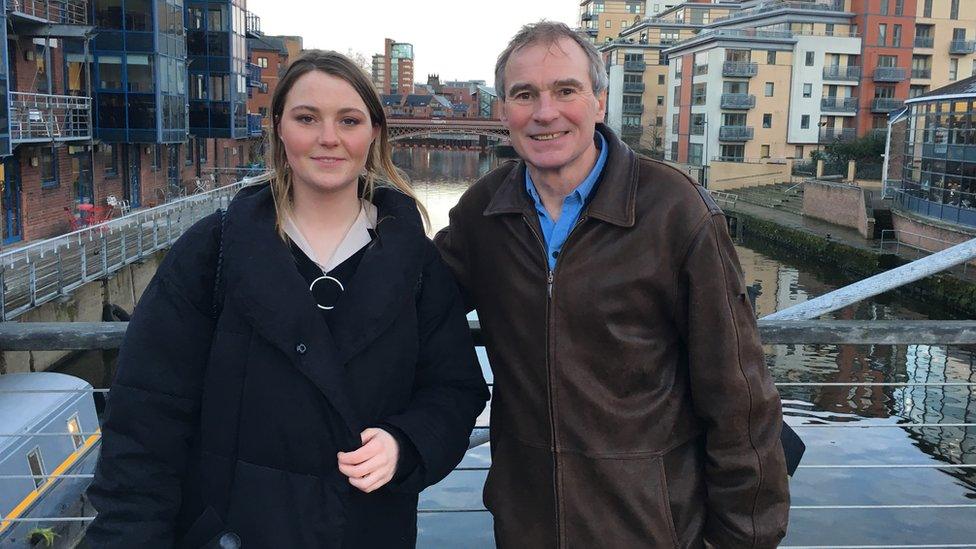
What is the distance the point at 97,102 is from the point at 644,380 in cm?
2267

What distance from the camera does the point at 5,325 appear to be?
98.4 inches

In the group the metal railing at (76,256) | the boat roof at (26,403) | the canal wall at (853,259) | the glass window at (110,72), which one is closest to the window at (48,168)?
the metal railing at (76,256)

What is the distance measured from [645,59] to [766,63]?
44.3ft

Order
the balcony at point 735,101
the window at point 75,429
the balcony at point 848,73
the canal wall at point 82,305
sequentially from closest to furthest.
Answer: the window at point 75,429
the canal wall at point 82,305
the balcony at point 735,101
the balcony at point 848,73

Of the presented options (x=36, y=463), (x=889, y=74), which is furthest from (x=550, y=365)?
(x=889, y=74)

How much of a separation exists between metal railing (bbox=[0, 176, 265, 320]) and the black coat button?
8.85 meters

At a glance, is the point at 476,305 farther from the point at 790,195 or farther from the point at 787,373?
the point at 790,195

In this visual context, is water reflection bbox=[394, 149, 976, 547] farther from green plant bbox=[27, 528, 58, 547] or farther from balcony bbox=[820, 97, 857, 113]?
balcony bbox=[820, 97, 857, 113]

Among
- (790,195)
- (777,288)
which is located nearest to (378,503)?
(777,288)

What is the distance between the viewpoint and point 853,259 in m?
24.8

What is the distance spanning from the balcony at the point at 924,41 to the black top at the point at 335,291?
50.1 metres

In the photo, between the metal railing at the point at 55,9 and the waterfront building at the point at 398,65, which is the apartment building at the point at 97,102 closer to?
the metal railing at the point at 55,9

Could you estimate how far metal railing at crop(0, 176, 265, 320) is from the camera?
1224 cm

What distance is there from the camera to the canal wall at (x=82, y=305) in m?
12.2
